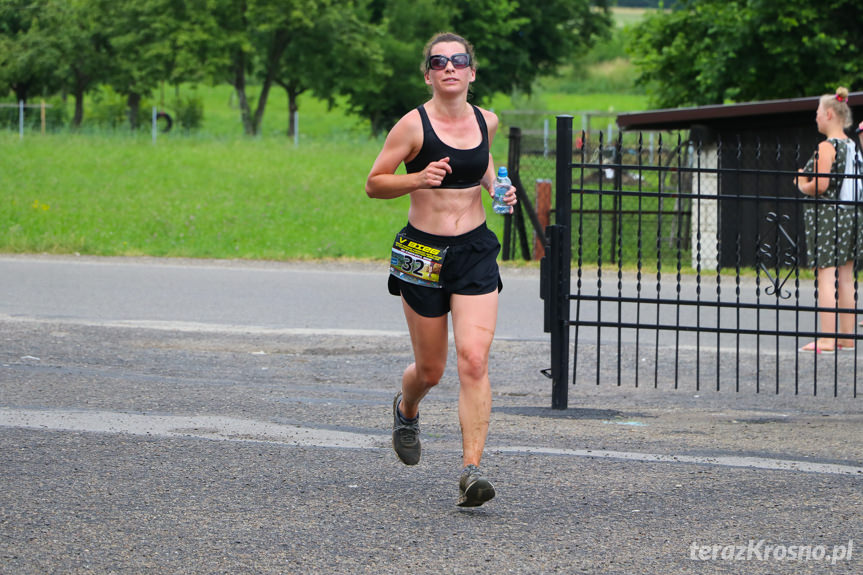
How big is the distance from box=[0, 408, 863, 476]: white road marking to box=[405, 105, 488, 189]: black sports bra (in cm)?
155

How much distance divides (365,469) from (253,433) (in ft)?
3.05

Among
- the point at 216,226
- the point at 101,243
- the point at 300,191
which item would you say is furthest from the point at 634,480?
the point at 300,191

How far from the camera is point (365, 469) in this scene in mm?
5340

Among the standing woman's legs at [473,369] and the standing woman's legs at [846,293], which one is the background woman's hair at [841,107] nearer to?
the standing woman's legs at [846,293]

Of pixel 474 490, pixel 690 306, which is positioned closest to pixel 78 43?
pixel 690 306

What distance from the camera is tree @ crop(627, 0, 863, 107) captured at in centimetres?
3012

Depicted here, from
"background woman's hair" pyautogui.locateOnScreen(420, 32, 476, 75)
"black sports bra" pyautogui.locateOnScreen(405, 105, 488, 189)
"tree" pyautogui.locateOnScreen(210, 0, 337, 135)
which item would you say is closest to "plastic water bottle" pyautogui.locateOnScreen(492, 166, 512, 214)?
"black sports bra" pyautogui.locateOnScreen(405, 105, 488, 189)

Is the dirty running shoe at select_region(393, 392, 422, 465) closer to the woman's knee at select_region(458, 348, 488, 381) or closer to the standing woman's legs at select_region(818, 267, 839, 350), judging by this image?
the woman's knee at select_region(458, 348, 488, 381)

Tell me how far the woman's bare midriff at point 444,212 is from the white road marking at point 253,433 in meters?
1.40

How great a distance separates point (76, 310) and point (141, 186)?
14.2 metres

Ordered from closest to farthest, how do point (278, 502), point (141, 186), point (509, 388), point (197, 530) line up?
1. point (197, 530)
2. point (278, 502)
3. point (509, 388)
4. point (141, 186)

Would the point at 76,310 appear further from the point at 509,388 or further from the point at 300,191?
the point at 300,191

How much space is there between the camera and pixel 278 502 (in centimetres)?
473

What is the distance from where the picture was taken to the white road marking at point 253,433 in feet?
18.4
